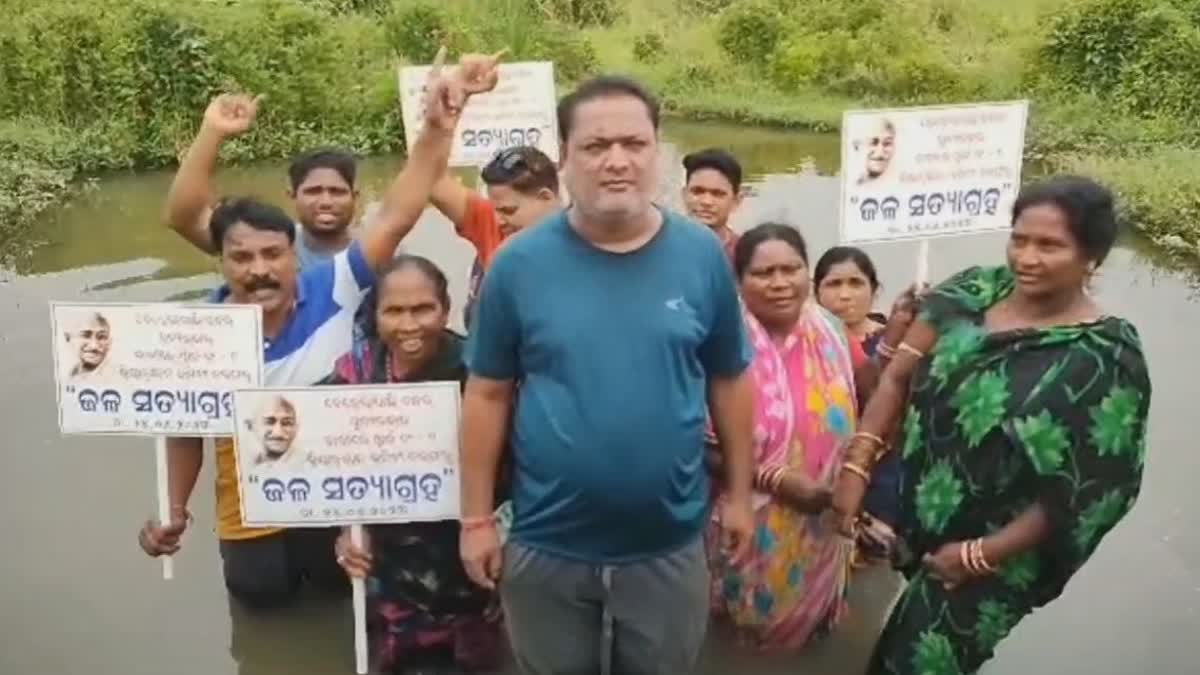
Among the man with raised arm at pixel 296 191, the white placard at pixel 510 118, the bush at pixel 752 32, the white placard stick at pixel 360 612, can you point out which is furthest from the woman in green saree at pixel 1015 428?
the bush at pixel 752 32

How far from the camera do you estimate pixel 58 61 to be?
1305 centimetres

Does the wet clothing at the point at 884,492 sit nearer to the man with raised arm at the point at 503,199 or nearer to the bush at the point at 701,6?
the man with raised arm at the point at 503,199

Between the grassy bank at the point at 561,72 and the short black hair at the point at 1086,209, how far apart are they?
6831mm

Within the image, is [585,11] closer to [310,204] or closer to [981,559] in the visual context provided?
[310,204]

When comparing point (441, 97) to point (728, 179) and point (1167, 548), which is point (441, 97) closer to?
point (728, 179)

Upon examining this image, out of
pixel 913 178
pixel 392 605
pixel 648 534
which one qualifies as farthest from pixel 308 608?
pixel 913 178

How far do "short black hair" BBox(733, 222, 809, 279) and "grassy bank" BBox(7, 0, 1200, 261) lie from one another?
6.40 meters

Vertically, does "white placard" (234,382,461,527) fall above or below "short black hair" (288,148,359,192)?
below

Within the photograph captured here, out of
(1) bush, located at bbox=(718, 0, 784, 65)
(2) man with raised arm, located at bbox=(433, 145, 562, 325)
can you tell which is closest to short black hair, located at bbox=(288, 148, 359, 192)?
(2) man with raised arm, located at bbox=(433, 145, 562, 325)

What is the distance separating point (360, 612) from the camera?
3596 millimetres

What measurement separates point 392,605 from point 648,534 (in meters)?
1.28

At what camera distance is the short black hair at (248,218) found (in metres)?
3.70

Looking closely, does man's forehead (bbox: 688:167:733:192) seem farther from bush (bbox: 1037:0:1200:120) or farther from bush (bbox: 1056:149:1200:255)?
bush (bbox: 1037:0:1200:120)

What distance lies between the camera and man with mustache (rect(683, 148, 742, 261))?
4.59 metres
